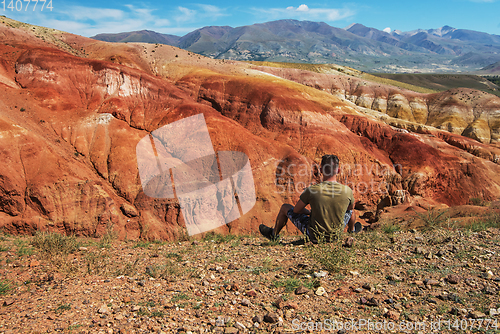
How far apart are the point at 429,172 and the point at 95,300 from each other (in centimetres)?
3041

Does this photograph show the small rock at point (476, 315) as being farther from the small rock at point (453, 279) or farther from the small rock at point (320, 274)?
the small rock at point (320, 274)

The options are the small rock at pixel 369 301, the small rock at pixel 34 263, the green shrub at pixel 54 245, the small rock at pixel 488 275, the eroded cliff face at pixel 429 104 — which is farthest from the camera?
the eroded cliff face at pixel 429 104

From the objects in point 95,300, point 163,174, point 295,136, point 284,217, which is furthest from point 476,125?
point 95,300

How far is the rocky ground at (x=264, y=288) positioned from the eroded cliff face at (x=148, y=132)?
6.84m

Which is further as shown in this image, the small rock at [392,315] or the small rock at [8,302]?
the small rock at [8,302]

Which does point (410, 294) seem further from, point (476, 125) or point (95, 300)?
point (476, 125)
